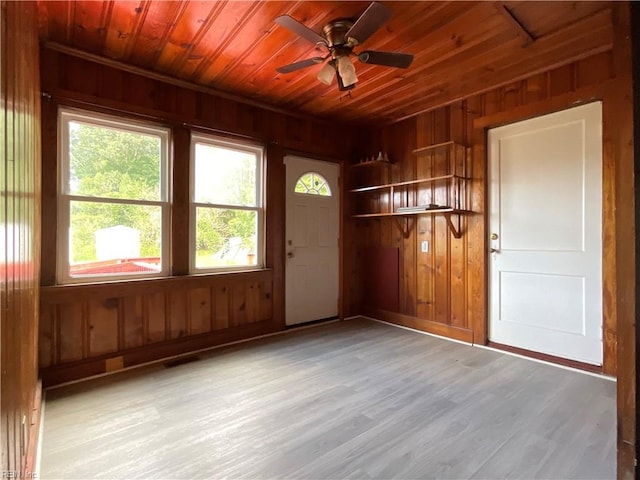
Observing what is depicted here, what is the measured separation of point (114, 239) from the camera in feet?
8.91

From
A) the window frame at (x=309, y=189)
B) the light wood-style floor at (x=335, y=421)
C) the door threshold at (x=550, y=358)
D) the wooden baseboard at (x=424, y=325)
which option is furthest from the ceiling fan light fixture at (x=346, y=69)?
the door threshold at (x=550, y=358)

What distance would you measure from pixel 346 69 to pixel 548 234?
2.26 meters

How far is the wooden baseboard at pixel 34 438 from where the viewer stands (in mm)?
1411

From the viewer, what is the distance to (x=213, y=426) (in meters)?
1.87

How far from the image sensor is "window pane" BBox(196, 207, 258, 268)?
3199mm

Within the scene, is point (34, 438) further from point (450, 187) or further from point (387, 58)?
point (450, 187)

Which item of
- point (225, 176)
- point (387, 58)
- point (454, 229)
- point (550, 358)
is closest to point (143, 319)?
point (225, 176)

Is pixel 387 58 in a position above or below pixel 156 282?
above

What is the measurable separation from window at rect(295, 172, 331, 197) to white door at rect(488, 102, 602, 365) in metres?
1.90

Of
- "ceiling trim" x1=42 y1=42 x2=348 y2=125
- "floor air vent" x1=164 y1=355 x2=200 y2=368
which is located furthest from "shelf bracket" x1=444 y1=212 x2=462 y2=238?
"floor air vent" x1=164 y1=355 x2=200 y2=368

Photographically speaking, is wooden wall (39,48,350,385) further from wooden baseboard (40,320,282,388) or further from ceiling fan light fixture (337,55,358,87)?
ceiling fan light fixture (337,55,358,87)

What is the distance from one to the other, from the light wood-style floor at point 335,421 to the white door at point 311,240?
1.09 metres

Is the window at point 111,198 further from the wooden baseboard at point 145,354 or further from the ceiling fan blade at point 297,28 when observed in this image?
the ceiling fan blade at point 297,28

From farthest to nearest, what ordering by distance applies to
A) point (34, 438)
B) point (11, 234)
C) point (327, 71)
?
1. point (327, 71)
2. point (34, 438)
3. point (11, 234)
